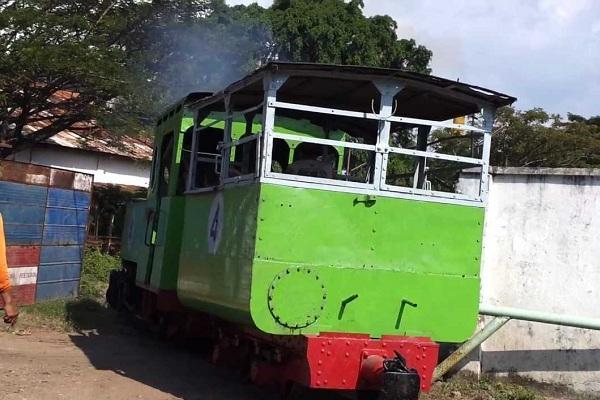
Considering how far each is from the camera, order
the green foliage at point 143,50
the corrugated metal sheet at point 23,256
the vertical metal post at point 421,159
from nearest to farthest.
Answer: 1. the vertical metal post at point 421,159
2. the corrugated metal sheet at point 23,256
3. the green foliage at point 143,50

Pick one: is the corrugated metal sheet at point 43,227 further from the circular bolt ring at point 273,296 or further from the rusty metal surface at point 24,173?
the circular bolt ring at point 273,296

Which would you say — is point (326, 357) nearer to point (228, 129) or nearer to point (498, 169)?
point (228, 129)

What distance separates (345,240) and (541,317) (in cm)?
271

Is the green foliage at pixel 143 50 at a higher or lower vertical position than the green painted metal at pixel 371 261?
higher

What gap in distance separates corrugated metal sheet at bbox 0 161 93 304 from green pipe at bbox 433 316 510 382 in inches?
258

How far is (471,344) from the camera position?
734cm

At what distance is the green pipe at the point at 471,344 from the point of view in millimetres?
7305

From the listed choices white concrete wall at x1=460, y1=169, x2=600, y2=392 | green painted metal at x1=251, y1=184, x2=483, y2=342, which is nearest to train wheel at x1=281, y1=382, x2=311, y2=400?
green painted metal at x1=251, y1=184, x2=483, y2=342

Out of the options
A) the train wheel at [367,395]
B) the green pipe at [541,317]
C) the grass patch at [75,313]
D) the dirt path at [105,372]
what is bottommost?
the dirt path at [105,372]

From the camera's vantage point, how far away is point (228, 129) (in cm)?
648

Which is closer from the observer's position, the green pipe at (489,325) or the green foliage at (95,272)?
the green pipe at (489,325)

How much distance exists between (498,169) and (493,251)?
0.90 m

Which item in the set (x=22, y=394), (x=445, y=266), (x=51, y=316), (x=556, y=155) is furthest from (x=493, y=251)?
(x=556, y=155)

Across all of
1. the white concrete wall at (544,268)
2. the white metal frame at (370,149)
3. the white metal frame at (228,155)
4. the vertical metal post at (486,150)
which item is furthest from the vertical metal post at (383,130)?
the white concrete wall at (544,268)
